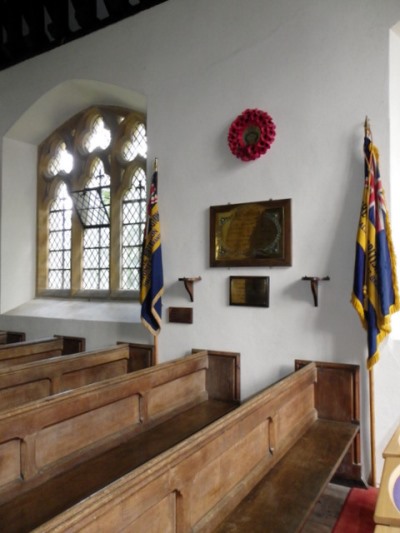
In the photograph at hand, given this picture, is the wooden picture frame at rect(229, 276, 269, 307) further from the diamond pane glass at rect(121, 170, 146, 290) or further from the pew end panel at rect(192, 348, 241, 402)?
the diamond pane glass at rect(121, 170, 146, 290)

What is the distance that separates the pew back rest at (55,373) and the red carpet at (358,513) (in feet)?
6.63

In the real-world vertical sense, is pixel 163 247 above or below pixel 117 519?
above

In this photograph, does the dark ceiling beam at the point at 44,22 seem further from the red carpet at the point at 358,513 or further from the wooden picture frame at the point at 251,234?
the red carpet at the point at 358,513

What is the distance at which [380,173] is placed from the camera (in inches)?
116

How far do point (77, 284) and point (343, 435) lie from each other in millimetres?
3376

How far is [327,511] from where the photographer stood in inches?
103

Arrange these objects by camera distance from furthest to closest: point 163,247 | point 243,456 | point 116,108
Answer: point 116,108
point 163,247
point 243,456

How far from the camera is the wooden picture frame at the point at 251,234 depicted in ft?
10.8

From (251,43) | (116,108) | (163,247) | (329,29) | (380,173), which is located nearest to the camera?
(380,173)

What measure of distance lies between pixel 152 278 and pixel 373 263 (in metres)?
1.70

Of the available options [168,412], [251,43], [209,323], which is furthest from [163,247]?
[251,43]

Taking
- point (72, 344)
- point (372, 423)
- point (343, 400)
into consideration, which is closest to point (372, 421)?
point (372, 423)

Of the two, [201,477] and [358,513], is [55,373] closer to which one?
[201,477]

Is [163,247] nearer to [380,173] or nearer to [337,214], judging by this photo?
[337,214]
